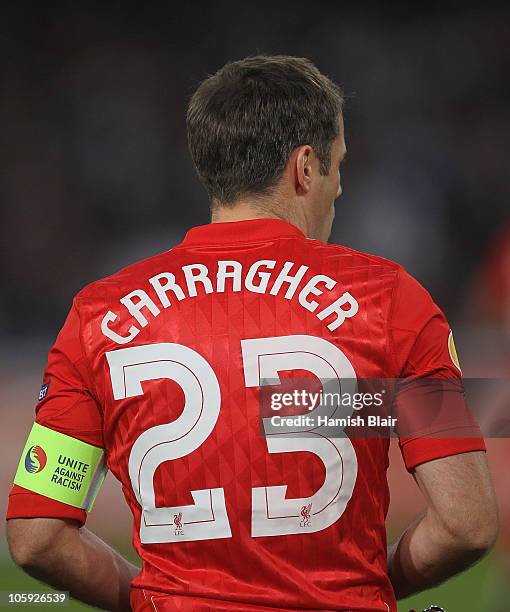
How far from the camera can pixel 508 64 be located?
305 inches

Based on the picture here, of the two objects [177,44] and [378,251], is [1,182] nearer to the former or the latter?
[177,44]

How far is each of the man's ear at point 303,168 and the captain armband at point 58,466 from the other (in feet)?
1.46

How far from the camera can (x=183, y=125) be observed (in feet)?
25.2

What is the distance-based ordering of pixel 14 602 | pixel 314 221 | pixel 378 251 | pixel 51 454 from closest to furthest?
pixel 51 454 < pixel 314 221 < pixel 14 602 < pixel 378 251

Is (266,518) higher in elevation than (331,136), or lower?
lower

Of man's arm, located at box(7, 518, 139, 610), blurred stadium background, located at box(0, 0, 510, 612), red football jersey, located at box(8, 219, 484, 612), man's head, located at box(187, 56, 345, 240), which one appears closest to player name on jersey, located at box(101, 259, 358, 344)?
red football jersey, located at box(8, 219, 484, 612)

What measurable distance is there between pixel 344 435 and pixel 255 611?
23 centimetres

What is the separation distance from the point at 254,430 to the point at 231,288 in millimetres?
182

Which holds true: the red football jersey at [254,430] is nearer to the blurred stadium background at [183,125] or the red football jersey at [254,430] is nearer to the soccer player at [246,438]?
the soccer player at [246,438]

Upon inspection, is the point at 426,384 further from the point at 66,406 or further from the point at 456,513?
the point at 66,406

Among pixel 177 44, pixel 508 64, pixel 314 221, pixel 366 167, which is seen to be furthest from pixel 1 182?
pixel 314 221

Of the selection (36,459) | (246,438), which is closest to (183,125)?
(36,459)

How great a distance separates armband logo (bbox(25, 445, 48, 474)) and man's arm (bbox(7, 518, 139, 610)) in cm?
6

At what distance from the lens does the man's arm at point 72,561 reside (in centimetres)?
126
